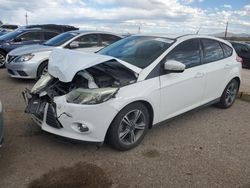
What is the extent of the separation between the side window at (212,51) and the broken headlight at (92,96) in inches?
91.0

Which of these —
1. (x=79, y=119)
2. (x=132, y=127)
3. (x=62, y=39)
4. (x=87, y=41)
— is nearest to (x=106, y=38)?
(x=87, y=41)

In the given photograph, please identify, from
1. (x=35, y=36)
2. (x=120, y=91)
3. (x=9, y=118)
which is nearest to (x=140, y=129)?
(x=120, y=91)

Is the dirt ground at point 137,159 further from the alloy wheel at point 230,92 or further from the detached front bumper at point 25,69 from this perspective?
the detached front bumper at point 25,69

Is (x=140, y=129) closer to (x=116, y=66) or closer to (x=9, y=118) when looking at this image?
(x=116, y=66)

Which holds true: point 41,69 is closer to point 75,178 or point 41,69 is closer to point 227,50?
point 227,50

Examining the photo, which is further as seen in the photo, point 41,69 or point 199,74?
point 41,69

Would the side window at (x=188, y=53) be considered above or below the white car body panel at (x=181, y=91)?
above

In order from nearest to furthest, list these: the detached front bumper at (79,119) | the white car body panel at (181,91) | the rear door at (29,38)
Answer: the detached front bumper at (79,119), the white car body panel at (181,91), the rear door at (29,38)

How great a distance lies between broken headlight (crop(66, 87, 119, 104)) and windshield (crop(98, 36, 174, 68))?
31.2 inches

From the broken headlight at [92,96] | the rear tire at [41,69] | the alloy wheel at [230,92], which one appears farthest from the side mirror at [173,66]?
the rear tire at [41,69]

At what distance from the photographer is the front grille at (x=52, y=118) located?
3693 millimetres

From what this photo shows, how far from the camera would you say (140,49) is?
4.71 m

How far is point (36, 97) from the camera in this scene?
413cm

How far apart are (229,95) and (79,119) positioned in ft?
12.3
